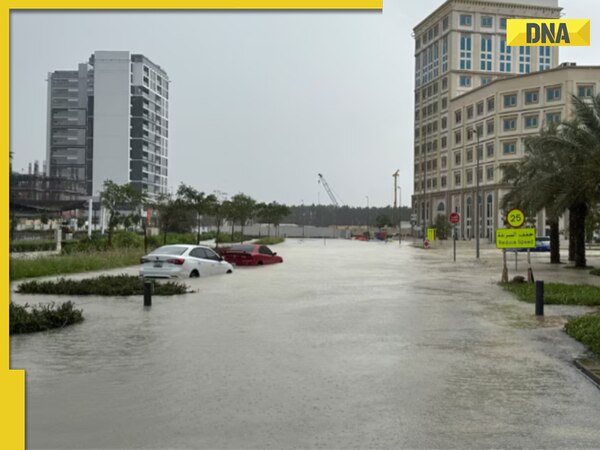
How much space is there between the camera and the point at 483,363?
29.8 feet

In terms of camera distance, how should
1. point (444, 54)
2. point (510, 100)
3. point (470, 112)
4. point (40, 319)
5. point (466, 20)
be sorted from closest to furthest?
point (40, 319) → point (510, 100) → point (470, 112) → point (466, 20) → point (444, 54)

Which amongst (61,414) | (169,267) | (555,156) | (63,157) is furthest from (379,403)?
(63,157)

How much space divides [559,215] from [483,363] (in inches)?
978

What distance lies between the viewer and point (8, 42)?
3613 mm

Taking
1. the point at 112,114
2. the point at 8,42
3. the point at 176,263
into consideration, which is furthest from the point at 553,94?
the point at 8,42

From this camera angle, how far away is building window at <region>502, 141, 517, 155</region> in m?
92.1

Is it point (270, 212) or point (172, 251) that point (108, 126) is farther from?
point (172, 251)

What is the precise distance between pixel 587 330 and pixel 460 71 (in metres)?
107

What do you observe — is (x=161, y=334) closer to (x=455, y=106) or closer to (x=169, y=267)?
(x=169, y=267)

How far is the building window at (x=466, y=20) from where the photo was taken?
110750 mm

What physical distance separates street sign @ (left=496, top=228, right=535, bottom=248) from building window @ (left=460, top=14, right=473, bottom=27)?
9746 centimetres

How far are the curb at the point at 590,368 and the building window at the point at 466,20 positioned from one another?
365 feet

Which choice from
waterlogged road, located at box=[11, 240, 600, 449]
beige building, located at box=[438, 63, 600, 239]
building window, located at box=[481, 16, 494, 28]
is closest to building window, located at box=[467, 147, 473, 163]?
beige building, located at box=[438, 63, 600, 239]

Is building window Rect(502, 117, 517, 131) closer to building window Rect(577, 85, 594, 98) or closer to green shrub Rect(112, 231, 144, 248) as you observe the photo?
building window Rect(577, 85, 594, 98)
